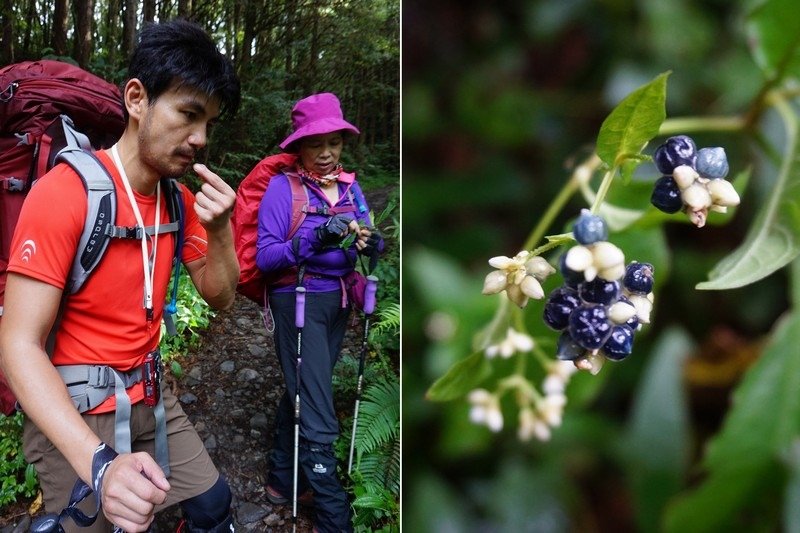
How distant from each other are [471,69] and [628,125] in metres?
0.72

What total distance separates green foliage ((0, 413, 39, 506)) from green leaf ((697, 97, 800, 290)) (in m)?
0.96

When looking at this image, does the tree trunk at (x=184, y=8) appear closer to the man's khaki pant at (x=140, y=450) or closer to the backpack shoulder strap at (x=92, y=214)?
the backpack shoulder strap at (x=92, y=214)

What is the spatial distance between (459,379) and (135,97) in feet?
1.79

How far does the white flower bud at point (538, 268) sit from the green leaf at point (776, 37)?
0.37 meters

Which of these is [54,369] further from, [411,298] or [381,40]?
[381,40]

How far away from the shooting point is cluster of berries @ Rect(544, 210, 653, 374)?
0.41 m

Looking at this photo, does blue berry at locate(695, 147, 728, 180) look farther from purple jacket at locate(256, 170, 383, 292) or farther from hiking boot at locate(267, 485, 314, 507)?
hiking boot at locate(267, 485, 314, 507)

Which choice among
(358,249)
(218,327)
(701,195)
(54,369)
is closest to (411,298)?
(358,249)

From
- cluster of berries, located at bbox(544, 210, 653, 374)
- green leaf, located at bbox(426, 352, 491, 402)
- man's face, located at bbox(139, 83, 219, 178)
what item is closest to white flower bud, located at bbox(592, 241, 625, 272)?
cluster of berries, located at bbox(544, 210, 653, 374)

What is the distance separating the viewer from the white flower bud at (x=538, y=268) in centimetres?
45

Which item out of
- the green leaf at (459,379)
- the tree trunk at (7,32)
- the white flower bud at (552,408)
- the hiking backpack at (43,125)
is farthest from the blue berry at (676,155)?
the tree trunk at (7,32)

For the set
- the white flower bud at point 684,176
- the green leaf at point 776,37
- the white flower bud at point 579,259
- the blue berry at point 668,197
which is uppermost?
the green leaf at point 776,37

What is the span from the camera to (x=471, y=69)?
110cm

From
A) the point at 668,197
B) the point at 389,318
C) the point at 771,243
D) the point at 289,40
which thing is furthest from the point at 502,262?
the point at 289,40
